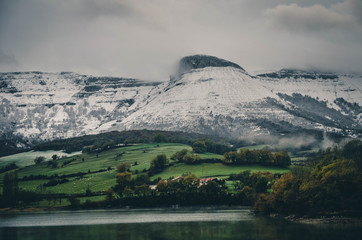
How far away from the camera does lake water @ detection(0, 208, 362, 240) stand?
11081 centimetres

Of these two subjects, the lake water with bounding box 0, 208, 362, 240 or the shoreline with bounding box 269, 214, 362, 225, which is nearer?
the lake water with bounding box 0, 208, 362, 240

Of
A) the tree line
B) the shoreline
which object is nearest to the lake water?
the shoreline

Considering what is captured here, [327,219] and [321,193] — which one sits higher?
[321,193]

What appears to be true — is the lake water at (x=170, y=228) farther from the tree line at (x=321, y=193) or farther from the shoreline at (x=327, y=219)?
the tree line at (x=321, y=193)

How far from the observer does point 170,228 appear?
12431 centimetres

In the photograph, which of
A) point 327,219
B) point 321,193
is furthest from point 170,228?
point 321,193

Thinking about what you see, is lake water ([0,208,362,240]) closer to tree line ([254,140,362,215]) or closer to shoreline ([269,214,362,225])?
shoreline ([269,214,362,225])

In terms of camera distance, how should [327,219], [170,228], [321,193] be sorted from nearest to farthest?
1. [170,228]
2. [327,219]
3. [321,193]

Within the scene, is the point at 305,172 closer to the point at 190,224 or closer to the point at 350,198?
the point at 350,198

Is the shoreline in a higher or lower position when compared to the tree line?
lower

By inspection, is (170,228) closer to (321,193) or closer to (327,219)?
(327,219)

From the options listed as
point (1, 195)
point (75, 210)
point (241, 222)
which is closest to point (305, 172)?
point (241, 222)

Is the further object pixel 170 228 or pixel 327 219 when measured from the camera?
pixel 327 219

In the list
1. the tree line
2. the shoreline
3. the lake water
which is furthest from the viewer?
the tree line
